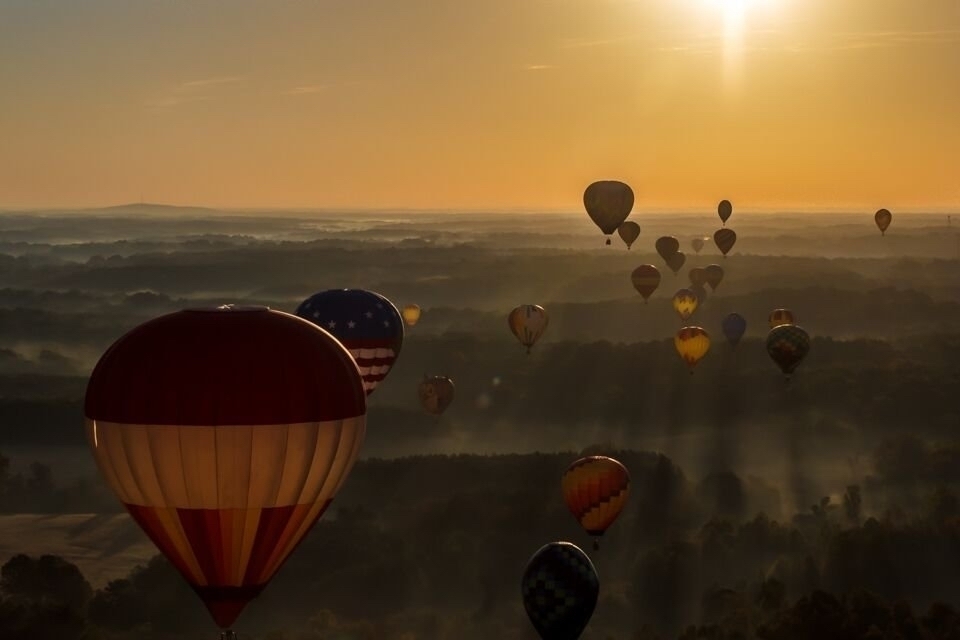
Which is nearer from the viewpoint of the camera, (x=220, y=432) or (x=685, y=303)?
(x=220, y=432)

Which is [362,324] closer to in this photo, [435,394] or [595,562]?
[595,562]

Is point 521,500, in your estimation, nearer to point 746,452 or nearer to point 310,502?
point 746,452

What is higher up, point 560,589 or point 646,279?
point 646,279

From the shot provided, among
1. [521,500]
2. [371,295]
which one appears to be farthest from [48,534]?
[371,295]

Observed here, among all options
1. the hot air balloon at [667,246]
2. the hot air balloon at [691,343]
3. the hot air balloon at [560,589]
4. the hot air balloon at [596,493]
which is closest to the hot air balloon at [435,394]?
the hot air balloon at [691,343]

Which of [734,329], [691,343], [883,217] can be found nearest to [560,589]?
[691,343]

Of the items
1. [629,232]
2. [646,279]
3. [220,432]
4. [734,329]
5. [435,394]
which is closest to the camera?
[220,432]

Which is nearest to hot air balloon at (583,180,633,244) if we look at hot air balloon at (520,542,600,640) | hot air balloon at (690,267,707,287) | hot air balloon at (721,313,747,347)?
hot air balloon at (520,542,600,640)
